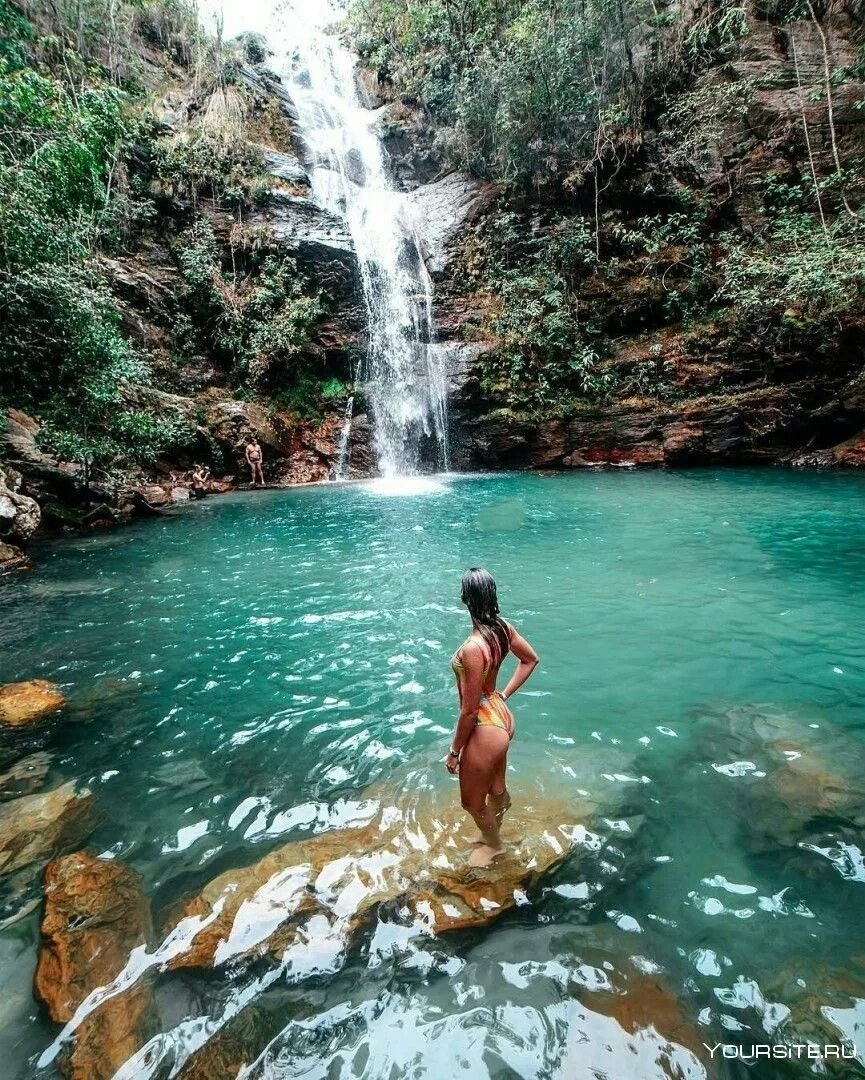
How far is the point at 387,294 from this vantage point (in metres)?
19.9

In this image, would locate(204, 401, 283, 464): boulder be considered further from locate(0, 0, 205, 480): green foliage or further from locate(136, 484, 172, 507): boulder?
locate(0, 0, 205, 480): green foliage

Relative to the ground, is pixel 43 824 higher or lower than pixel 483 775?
lower

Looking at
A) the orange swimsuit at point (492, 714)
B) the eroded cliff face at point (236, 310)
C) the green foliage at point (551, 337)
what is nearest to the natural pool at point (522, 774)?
the orange swimsuit at point (492, 714)

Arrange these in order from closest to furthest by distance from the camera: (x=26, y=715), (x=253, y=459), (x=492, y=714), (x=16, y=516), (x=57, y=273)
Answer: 1. (x=492, y=714)
2. (x=26, y=715)
3. (x=16, y=516)
4. (x=57, y=273)
5. (x=253, y=459)

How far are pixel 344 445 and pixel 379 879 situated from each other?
17.6 meters

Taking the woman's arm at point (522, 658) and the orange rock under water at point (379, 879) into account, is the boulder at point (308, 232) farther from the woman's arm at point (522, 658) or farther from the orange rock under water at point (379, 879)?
the orange rock under water at point (379, 879)

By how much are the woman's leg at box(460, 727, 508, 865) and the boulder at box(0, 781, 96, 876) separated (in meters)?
2.28

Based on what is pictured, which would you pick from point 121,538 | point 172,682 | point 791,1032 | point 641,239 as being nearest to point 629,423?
point 641,239

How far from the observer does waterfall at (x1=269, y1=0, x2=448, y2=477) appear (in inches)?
746

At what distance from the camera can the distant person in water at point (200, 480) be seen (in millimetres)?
16422

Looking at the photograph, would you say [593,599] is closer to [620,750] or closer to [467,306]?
[620,750]

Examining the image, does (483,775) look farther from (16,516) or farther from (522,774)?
(16,516)

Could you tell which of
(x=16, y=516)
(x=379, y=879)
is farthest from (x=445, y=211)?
(x=379, y=879)

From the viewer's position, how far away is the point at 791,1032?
6.25ft
